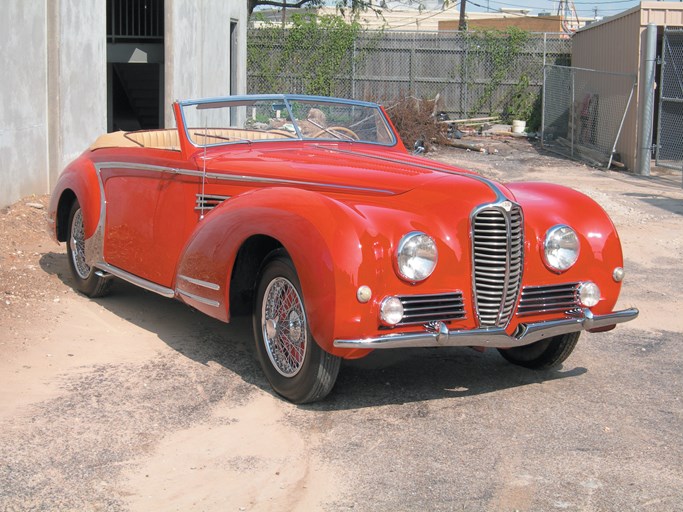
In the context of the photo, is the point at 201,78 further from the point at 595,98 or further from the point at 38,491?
the point at 38,491

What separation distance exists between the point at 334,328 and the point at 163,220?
2.10 m

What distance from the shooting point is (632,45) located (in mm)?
17203

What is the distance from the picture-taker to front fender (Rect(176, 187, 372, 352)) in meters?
4.65

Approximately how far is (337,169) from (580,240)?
55.5 inches

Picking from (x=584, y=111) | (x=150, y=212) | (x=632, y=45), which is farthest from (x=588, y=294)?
(x=584, y=111)

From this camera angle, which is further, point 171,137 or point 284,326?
point 171,137

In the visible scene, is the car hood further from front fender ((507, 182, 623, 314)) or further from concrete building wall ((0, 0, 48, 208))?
concrete building wall ((0, 0, 48, 208))

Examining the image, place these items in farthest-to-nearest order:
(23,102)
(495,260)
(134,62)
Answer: (134,62) → (23,102) → (495,260)

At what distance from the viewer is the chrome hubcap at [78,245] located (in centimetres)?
741

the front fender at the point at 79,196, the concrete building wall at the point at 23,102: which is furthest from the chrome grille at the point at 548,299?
the concrete building wall at the point at 23,102

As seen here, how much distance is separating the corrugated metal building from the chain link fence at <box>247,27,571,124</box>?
4875 millimetres

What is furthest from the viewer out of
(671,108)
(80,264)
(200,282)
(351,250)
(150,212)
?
(671,108)

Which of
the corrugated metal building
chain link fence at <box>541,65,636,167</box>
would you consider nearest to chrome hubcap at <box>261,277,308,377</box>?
the corrugated metal building

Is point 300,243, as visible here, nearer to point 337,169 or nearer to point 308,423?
point 337,169
